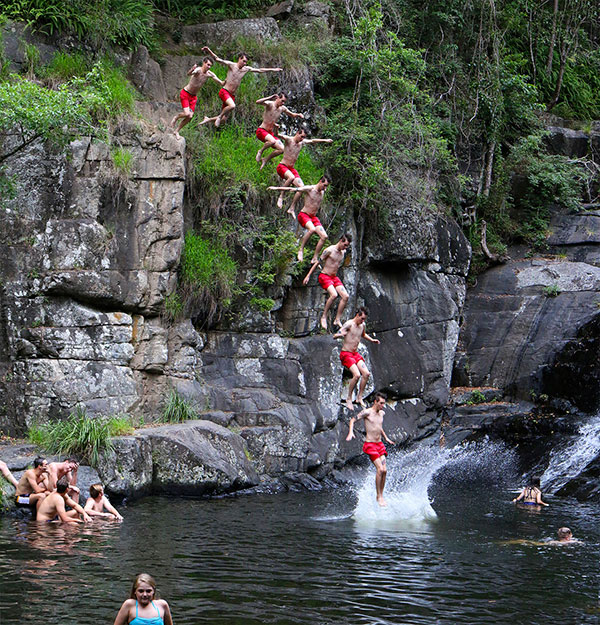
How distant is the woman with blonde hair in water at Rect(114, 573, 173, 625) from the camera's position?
6484 millimetres

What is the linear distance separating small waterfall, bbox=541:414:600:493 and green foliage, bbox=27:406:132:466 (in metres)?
9.14

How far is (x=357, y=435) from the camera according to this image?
19156 millimetres

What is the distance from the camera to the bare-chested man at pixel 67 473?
12953 mm

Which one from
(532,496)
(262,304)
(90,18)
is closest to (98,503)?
(262,304)

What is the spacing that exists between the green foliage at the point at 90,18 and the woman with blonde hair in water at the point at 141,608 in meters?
15.0

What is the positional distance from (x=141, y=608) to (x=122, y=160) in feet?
39.2

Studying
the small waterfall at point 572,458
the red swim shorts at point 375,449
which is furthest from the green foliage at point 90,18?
the small waterfall at point 572,458

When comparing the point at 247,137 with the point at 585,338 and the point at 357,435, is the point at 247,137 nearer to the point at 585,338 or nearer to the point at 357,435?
the point at 357,435

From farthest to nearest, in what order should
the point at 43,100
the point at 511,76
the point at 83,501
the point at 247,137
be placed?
the point at 511,76 → the point at 247,137 → the point at 43,100 → the point at 83,501

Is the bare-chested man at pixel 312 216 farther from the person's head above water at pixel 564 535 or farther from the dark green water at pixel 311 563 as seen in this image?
the person's head above water at pixel 564 535

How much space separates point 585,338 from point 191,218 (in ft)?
33.6

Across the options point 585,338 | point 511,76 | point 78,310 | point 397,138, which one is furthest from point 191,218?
point 511,76

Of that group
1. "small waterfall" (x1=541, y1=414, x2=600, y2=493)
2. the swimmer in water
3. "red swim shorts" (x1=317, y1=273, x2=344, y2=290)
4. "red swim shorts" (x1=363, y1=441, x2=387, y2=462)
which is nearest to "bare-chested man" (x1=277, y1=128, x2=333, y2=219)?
"red swim shorts" (x1=317, y1=273, x2=344, y2=290)

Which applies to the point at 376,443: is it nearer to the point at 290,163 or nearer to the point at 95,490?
→ the point at 95,490
